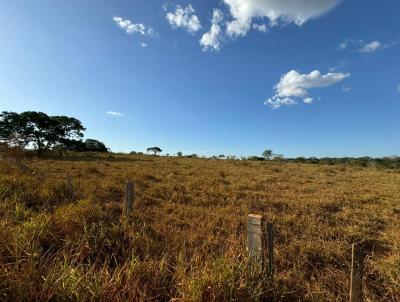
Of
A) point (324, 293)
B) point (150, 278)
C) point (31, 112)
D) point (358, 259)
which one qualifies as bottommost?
point (324, 293)

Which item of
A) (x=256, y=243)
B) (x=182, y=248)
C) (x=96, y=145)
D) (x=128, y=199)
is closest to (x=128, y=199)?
(x=128, y=199)

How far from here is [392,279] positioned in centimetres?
383

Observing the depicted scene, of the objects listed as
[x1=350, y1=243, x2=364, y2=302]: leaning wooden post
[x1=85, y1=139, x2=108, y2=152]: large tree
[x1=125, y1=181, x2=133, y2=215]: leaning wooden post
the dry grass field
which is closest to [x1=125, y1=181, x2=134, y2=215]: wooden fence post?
[x1=125, y1=181, x2=133, y2=215]: leaning wooden post

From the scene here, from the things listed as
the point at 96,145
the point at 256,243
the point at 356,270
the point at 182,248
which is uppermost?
the point at 96,145

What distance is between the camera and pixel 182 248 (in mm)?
4367

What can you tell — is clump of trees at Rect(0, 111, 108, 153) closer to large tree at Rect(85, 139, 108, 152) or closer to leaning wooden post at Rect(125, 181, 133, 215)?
large tree at Rect(85, 139, 108, 152)

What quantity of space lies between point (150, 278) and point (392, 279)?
3.14 metres

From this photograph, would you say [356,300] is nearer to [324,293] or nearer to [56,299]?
[324,293]

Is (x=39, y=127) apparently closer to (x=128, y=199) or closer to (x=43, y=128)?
(x=43, y=128)

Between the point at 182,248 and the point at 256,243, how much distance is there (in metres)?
1.38

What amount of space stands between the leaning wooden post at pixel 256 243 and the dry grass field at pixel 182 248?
133 millimetres

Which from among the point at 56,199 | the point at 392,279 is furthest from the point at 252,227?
the point at 56,199

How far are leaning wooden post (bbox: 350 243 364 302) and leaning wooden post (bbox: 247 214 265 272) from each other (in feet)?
3.08

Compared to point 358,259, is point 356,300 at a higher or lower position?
lower
